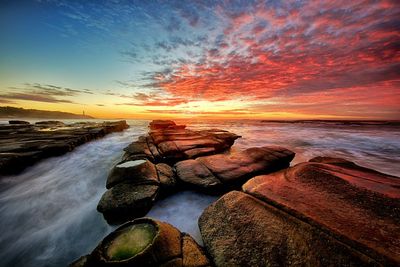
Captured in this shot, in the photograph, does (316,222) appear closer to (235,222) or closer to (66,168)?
(235,222)

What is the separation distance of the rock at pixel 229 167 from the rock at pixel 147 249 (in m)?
1.89

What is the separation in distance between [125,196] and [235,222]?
2127mm

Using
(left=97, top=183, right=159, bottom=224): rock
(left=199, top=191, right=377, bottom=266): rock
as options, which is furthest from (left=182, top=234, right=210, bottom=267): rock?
(left=97, top=183, right=159, bottom=224): rock

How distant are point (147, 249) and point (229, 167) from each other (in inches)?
117

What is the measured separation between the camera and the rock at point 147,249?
175cm

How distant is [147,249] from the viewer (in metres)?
1.81

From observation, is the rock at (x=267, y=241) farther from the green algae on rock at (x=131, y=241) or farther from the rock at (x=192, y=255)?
the green algae on rock at (x=131, y=241)

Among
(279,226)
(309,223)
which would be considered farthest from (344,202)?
(279,226)

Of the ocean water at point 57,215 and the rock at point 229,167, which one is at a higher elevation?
the rock at point 229,167

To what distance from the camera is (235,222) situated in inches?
89.0

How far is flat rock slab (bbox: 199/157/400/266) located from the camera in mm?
1671

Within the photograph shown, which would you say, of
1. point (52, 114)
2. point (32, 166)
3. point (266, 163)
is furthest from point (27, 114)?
point (266, 163)

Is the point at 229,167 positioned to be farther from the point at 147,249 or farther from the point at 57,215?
the point at 57,215

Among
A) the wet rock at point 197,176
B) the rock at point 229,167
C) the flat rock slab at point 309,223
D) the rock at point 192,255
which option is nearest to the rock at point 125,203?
the wet rock at point 197,176
